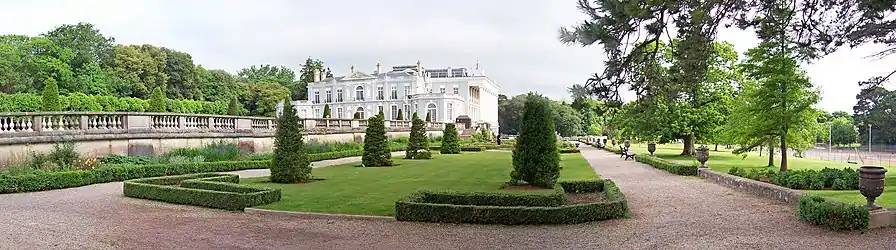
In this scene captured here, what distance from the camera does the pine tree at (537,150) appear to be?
1542 cm

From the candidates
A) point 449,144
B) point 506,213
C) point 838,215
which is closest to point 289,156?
point 506,213

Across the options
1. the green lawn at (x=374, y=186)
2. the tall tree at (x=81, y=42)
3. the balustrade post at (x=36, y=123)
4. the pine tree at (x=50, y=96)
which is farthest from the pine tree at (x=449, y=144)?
the tall tree at (x=81, y=42)

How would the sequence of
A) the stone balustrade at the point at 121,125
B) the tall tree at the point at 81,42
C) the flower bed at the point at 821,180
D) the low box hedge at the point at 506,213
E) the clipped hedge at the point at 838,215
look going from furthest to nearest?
the tall tree at the point at 81,42 → the stone balustrade at the point at 121,125 → the flower bed at the point at 821,180 → the low box hedge at the point at 506,213 → the clipped hedge at the point at 838,215

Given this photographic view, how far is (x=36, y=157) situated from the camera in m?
17.4

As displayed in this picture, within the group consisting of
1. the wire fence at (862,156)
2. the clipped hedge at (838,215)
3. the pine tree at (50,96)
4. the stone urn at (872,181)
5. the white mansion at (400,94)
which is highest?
the white mansion at (400,94)

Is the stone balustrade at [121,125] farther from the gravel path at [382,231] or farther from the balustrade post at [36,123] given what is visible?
the gravel path at [382,231]

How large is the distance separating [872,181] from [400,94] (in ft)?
295

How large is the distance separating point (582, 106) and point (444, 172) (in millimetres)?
14519

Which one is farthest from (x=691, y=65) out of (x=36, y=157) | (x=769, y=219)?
(x=36, y=157)

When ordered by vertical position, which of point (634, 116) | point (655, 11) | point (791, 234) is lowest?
point (791, 234)

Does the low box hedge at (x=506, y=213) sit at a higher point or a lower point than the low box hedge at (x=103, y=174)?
lower

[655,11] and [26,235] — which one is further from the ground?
[655,11]

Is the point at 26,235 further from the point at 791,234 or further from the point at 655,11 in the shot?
the point at 791,234

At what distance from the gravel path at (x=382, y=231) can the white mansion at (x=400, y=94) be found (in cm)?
7939
